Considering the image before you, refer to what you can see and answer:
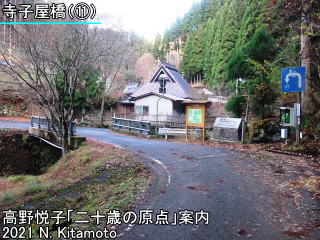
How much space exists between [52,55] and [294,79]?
9.57 metres

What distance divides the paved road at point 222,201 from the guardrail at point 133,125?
25.8 feet

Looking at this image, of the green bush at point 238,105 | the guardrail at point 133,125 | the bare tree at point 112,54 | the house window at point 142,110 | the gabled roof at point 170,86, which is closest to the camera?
the bare tree at point 112,54

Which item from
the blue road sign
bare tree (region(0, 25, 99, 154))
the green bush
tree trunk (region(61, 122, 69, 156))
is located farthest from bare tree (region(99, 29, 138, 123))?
the blue road sign

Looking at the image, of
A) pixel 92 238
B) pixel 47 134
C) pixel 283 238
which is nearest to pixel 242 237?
pixel 283 238

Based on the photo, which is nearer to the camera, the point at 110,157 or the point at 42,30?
the point at 110,157

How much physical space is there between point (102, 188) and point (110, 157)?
329cm

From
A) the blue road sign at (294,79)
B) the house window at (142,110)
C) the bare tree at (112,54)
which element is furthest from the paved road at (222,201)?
the house window at (142,110)

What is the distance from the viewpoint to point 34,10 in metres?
10.1

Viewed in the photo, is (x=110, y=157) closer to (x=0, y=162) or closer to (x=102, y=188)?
(x=102, y=188)

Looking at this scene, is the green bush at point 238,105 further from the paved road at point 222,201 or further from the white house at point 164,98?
the white house at point 164,98

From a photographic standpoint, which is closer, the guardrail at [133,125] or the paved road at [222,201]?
the paved road at [222,201]

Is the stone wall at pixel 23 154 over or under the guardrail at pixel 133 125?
under

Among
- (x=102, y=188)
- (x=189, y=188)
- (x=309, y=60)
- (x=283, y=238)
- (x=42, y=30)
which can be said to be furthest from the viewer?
(x=309, y=60)

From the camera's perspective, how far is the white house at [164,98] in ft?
89.0
